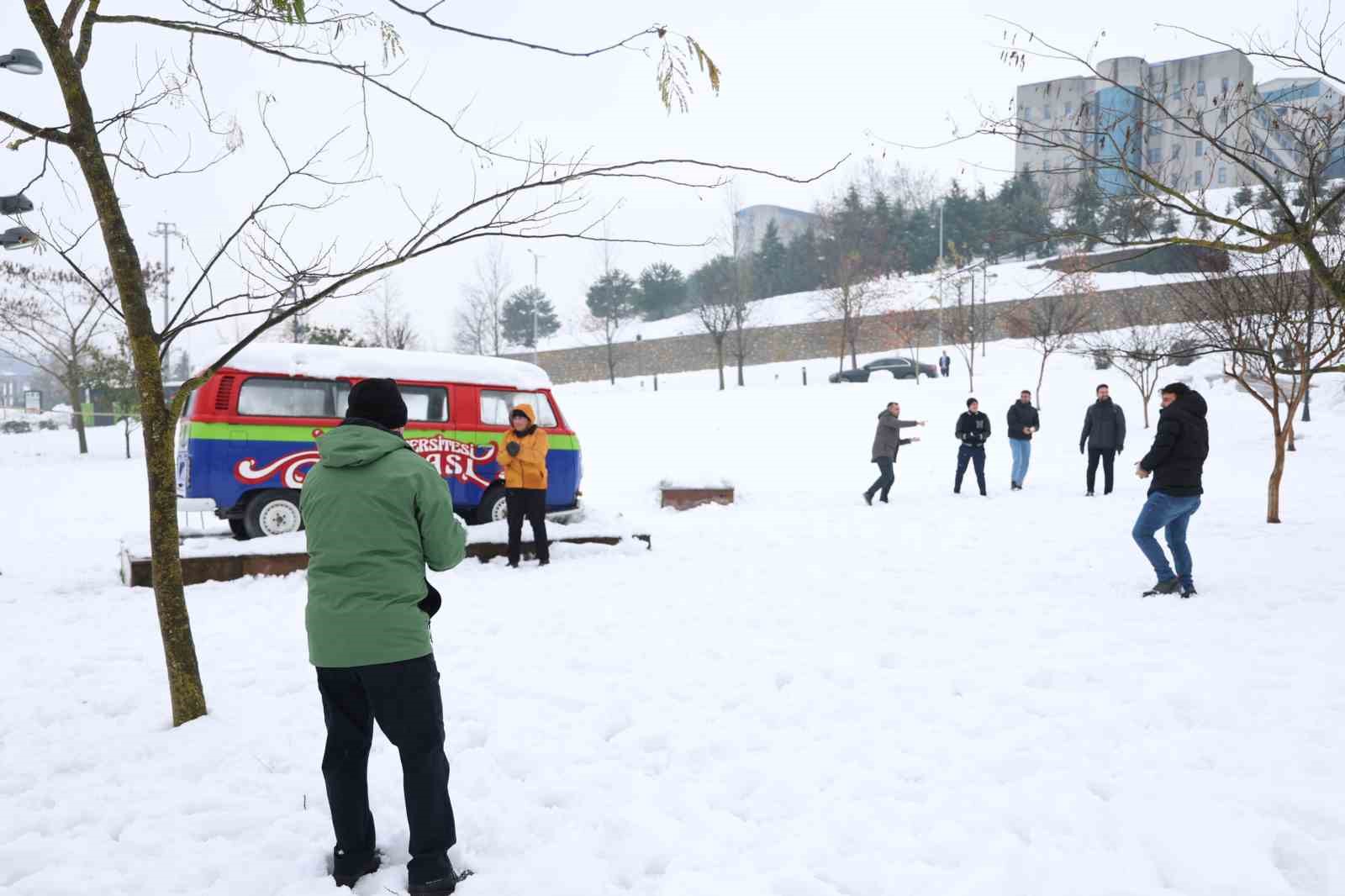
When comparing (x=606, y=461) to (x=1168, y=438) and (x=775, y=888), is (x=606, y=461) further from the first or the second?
(x=775, y=888)

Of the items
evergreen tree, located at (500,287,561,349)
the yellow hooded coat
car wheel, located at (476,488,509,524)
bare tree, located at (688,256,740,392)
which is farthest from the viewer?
evergreen tree, located at (500,287,561,349)

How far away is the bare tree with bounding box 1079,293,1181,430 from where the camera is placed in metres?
23.5

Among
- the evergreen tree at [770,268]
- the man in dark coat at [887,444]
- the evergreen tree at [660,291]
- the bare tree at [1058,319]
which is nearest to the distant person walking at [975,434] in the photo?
the man in dark coat at [887,444]

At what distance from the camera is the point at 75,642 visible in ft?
20.0

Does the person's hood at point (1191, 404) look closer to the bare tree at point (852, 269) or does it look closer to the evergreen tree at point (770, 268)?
the bare tree at point (852, 269)

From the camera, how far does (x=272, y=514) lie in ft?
32.5

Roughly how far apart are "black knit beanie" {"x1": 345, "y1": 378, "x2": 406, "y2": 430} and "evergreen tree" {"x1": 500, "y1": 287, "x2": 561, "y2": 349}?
63.4 m

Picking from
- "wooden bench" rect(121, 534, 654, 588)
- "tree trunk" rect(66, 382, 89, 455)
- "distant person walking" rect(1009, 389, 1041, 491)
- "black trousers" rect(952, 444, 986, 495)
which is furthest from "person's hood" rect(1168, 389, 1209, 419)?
"tree trunk" rect(66, 382, 89, 455)

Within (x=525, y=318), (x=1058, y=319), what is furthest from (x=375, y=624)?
(x=525, y=318)

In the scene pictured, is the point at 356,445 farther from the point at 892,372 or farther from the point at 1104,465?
the point at 892,372

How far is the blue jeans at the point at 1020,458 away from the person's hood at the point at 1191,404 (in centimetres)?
800

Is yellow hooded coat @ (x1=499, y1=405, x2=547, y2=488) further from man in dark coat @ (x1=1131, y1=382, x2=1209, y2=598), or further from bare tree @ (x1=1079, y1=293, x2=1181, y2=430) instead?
bare tree @ (x1=1079, y1=293, x2=1181, y2=430)

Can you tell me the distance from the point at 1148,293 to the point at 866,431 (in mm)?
29690

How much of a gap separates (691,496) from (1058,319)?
A: 88.4 ft
